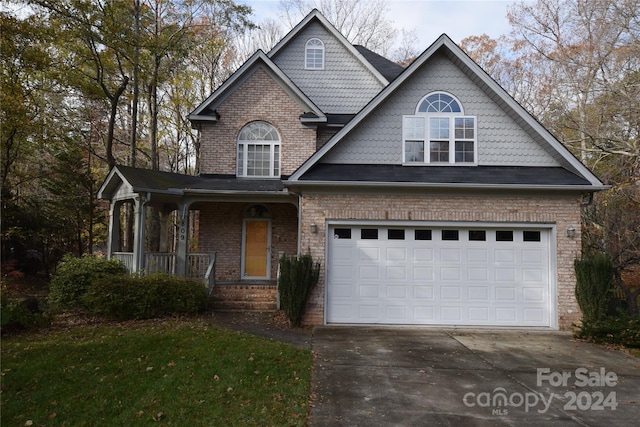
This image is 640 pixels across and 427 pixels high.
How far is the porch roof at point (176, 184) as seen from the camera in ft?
38.7

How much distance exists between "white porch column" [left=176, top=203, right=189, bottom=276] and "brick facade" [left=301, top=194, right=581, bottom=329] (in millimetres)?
4239

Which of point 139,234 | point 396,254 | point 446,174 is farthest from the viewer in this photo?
point 139,234

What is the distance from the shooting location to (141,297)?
33.2 feet

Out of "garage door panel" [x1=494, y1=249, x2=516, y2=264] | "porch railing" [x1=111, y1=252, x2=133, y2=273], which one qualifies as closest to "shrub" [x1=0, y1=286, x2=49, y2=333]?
"porch railing" [x1=111, y1=252, x2=133, y2=273]

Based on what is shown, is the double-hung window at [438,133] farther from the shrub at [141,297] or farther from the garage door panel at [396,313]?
the shrub at [141,297]

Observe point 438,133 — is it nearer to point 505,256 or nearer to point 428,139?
point 428,139

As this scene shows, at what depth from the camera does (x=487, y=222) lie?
10422 mm

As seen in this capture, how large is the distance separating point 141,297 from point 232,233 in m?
4.37

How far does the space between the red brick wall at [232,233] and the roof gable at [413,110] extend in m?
3.81

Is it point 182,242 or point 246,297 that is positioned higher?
point 182,242

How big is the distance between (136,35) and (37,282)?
1152 centimetres

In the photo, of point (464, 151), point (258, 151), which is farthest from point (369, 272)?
point (258, 151)

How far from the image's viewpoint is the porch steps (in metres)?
11.7

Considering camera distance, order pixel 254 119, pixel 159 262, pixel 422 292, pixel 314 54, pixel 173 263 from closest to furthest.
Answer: pixel 422 292
pixel 159 262
pixel 173 263
pixel 254 119
pixel 314 54
